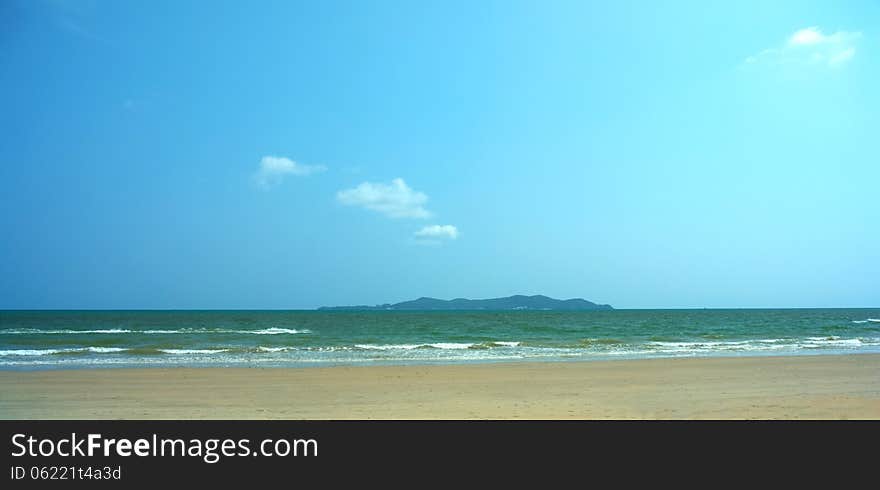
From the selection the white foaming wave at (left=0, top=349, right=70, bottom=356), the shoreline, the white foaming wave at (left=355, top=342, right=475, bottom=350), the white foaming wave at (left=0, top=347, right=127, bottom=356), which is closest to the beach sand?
the shoreline

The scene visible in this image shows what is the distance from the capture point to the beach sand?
9852mm

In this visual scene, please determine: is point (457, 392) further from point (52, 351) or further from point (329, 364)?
point (52, 351)

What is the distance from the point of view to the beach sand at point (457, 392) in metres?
9.85

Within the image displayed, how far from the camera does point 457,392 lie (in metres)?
12.6

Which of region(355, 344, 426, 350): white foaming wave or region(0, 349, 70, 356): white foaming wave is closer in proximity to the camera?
region(0, 349, 70, 356): white foaming wave

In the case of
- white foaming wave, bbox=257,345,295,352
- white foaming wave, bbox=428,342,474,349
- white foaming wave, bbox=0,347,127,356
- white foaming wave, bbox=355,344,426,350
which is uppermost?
white foaming wave, bbox=0,347,127,356

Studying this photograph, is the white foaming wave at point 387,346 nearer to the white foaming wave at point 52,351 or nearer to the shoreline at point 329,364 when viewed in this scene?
the shoreline at point 329,364
